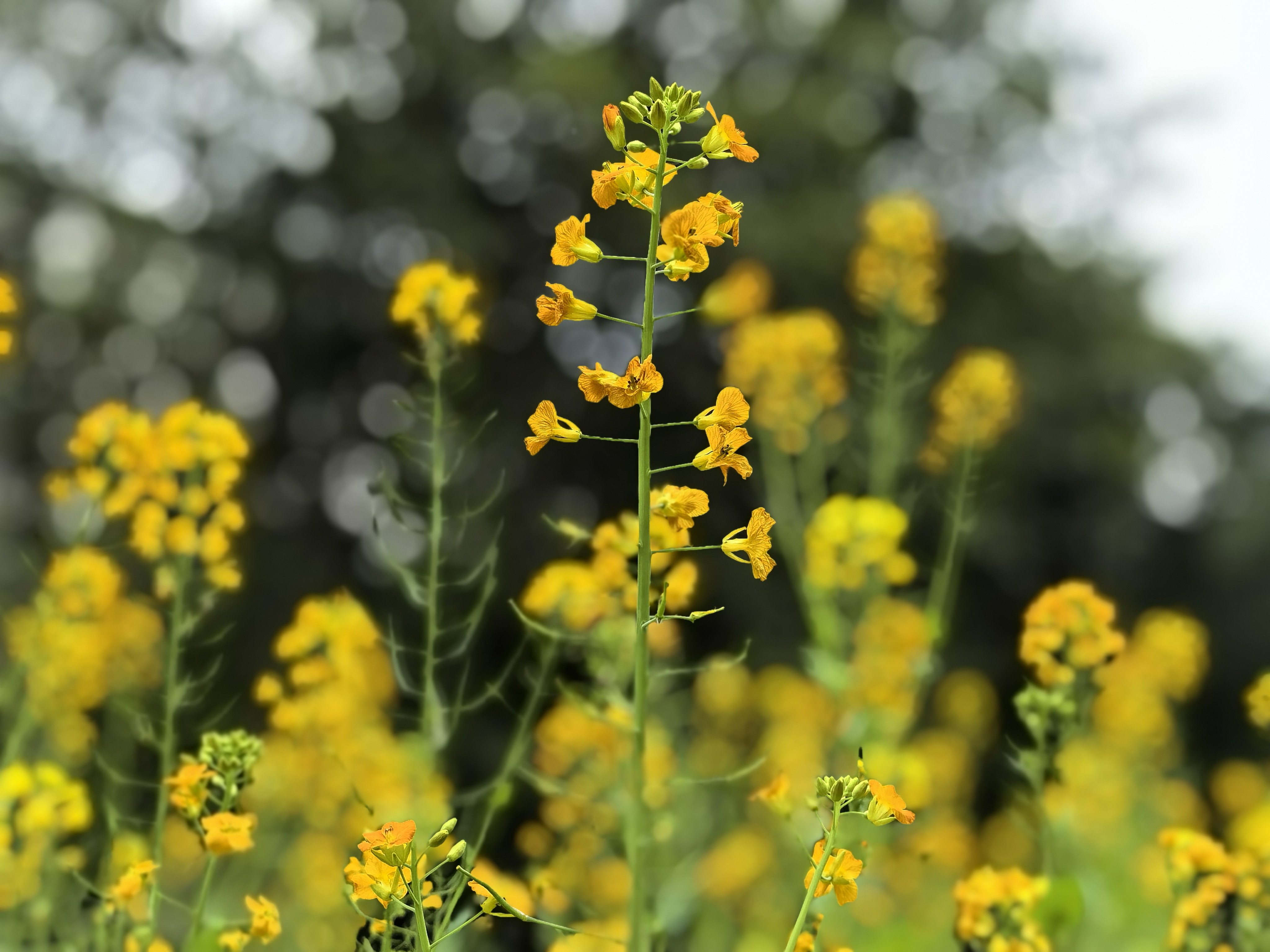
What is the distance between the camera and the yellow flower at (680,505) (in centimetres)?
204

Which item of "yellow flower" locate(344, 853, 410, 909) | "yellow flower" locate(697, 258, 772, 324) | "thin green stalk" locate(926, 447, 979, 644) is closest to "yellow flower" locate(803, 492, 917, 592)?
"thin green stalk" locate(926, 447, 979, 644)

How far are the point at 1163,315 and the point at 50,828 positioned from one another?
685 inches

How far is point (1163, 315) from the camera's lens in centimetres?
1731

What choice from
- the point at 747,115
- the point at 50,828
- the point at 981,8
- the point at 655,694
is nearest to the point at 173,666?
the point at 50,828

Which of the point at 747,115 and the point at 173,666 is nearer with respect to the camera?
the point at 173,666

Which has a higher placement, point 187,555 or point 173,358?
point 187,555

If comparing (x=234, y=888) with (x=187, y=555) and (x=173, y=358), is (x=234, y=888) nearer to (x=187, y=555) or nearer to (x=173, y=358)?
(x=187, y=555)

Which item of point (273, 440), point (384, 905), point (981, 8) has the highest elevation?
point (981, 8)

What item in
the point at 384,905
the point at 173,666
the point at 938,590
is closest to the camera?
the point at 384,905

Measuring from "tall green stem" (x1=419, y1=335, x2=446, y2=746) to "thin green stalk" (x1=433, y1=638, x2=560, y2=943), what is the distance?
175 mm

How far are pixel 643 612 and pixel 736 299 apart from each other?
5.82 ft

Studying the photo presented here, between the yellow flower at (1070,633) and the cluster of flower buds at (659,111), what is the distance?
5.45 feet

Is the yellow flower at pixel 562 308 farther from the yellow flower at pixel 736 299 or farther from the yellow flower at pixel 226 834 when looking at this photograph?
the yellow flower at pixel 226 834

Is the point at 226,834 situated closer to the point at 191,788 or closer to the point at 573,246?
the point at 191,788
